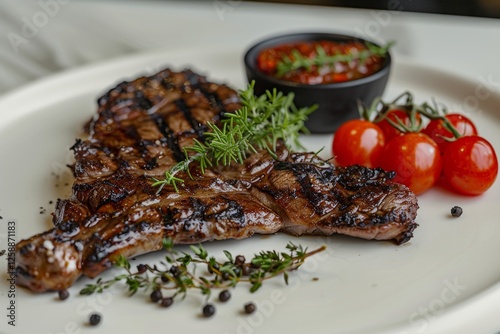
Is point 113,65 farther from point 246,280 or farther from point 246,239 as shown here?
point 246,280

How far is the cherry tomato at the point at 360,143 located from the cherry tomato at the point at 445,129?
31 centimetres

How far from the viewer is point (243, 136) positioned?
396 centimetres

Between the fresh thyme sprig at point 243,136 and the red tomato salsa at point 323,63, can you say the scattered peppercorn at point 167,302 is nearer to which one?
the fresh thyme sprig at point 243,136

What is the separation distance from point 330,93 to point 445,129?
822 mm

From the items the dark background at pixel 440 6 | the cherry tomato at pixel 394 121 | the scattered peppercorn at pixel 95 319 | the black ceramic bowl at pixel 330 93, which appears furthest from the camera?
the dark background at pixel 440 6

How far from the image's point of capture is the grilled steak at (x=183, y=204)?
3.16 metres

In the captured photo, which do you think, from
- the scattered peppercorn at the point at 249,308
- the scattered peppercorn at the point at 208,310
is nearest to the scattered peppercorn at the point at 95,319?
the scattered peppercorn at the point at 208,310

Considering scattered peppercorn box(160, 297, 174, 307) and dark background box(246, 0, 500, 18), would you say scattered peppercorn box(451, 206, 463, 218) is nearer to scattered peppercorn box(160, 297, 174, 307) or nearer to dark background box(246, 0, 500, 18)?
scattered peppercorn box(160, 297, 174, 307)

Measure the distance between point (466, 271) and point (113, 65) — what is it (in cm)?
355

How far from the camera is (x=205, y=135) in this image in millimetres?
4066

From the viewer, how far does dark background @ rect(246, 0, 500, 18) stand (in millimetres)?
7801

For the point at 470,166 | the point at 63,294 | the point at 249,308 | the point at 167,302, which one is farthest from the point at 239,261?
the point at 470,166

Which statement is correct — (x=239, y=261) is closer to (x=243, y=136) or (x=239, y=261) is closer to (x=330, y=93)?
(x=243, y=136)

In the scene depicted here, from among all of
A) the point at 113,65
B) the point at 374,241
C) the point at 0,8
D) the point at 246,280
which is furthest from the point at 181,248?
the point at 0,8
